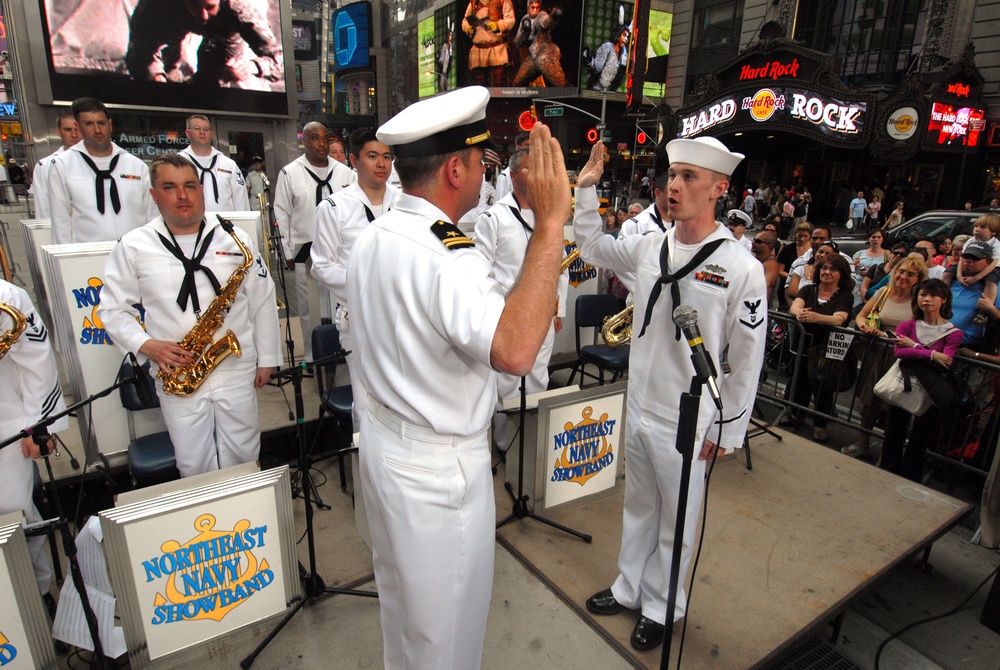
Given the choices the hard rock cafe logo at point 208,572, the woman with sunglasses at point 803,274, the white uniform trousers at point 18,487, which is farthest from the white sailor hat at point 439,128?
the woman with sunglasses at point 803,274

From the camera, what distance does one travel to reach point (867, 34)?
77.7 ft

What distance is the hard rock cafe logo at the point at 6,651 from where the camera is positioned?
2.36 m

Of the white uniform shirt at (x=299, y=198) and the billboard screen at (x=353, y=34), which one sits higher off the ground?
the billboard screen at (x=353, y=34)

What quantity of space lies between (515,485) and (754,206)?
24744 millimetres

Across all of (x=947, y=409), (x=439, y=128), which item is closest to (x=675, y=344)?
(x=439, y=128)

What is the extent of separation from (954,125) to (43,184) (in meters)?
23.4

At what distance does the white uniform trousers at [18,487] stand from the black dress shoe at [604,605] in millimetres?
2800

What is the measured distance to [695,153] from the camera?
2.64m

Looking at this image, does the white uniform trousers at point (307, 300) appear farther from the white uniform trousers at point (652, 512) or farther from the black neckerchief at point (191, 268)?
the white uniform trousers at point (652, 512)

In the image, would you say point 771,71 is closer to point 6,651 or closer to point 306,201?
point 306,201

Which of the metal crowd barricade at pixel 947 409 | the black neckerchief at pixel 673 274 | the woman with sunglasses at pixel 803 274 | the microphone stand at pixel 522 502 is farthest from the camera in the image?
the woman with sunglasses at pixel 803 274

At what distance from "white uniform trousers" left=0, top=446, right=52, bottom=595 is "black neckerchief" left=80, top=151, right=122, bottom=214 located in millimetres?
3552

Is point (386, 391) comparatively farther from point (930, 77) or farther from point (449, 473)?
point (930, 77)

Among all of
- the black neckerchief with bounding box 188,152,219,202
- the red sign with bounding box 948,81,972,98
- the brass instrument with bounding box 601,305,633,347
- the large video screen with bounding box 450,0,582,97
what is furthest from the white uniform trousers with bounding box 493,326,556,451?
the large video screen with bounding box 450,0,582,97
